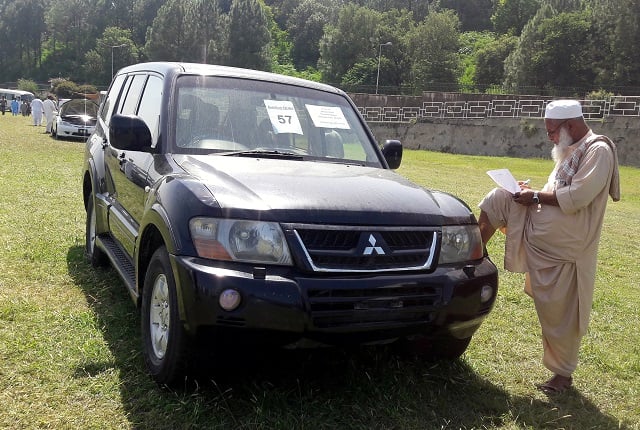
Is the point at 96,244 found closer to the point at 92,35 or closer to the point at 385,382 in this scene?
the point at 385,382

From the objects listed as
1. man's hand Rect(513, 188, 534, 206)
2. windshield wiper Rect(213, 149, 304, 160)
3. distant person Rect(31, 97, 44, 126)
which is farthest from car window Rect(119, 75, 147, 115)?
distant person Rect(31, 97, 44, 126)

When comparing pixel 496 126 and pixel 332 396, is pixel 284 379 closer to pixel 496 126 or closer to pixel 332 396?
pixel 332 396

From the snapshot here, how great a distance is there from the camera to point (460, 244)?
3420 millimetres

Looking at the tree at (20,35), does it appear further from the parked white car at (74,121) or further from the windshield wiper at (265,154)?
the windshield wiper at (265,154)

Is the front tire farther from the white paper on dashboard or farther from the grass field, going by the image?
the white paper on dashboard

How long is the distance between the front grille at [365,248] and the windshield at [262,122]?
4.07 ft

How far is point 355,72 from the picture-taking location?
287 feet

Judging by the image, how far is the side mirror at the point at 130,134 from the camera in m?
3.89

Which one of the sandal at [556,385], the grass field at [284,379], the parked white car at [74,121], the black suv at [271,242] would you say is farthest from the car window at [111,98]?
the parked white car at [74,121]

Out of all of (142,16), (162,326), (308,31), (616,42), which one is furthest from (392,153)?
(142,16)

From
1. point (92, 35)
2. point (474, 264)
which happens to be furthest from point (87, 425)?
point (92, 35)

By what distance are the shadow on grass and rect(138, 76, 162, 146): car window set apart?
141 cm

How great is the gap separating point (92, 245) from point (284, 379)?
3049 mm

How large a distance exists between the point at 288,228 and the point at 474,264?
1.14 metres
